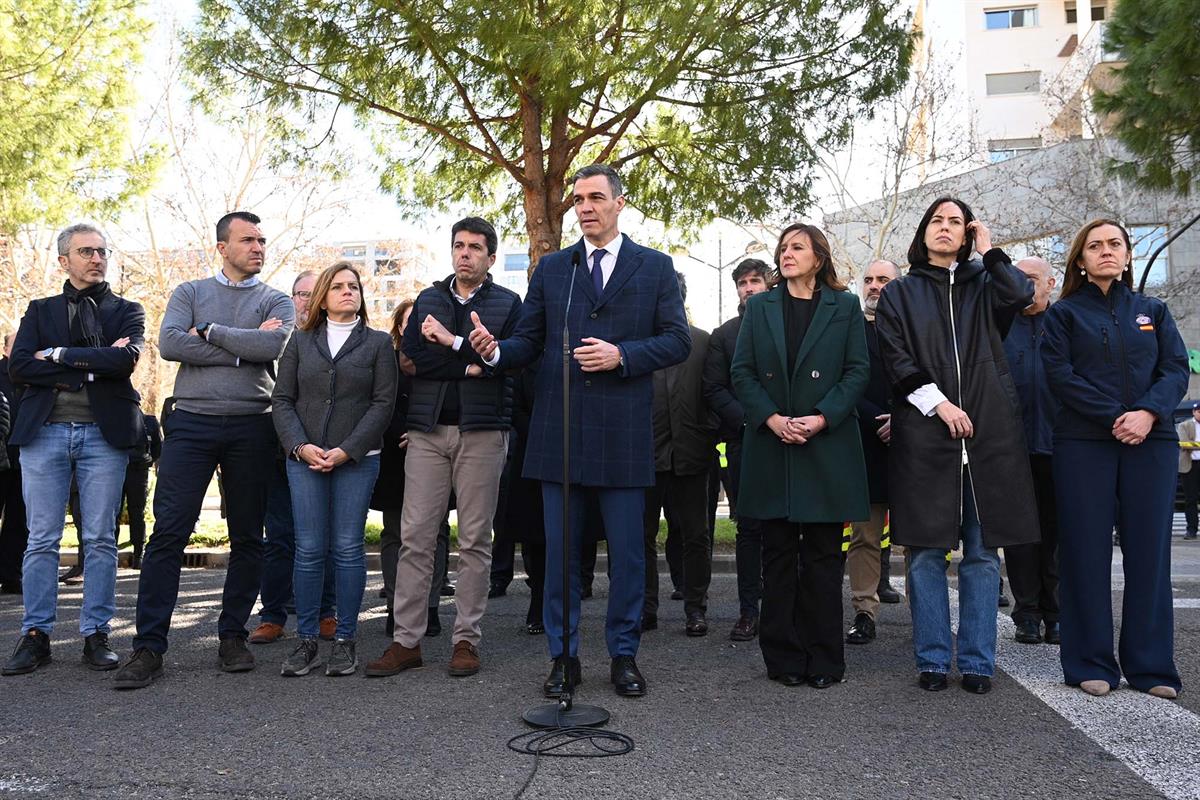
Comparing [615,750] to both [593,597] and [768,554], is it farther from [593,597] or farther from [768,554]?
[593,597]

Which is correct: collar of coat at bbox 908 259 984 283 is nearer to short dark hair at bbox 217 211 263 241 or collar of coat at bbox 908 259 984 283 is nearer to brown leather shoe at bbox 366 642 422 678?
brown leather shoe at bbox 366 642 422 678

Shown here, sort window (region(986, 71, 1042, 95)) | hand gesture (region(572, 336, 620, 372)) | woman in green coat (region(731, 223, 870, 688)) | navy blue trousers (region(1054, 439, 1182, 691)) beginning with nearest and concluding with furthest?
hand gesture (region(572, 336, 620, 372)), navy blue trousers (region(1054, 439, 1182, 691)), woman in green coat (region(731, 223, 870, 688)), window (region(986, 71, 1042, 95))

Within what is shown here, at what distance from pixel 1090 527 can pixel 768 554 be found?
4.90 feet

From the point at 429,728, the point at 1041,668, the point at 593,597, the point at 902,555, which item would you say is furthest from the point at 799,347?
the point at 902,555

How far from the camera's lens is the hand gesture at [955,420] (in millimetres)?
4754

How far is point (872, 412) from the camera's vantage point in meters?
6.41

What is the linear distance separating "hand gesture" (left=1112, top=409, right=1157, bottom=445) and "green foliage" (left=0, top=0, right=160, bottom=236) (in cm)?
1481

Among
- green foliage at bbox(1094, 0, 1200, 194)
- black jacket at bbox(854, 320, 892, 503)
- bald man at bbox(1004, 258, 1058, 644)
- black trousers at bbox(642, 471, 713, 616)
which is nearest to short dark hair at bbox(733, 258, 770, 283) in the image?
black jacket at bbox(854, 320, 892, 503)

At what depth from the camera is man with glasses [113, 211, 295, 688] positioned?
17.2 feet

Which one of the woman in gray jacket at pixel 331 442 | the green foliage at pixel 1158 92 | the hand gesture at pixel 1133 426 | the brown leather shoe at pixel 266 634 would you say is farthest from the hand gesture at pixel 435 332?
the green foliage at pixel 1158 92

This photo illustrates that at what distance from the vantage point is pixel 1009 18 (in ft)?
152

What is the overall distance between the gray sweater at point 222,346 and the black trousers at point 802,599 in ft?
9.01

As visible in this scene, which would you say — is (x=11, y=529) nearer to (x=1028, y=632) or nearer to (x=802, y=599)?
(x=802, y=599)

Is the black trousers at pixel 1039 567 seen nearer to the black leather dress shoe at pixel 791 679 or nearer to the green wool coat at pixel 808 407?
the green wool coat at pixel 808 407
